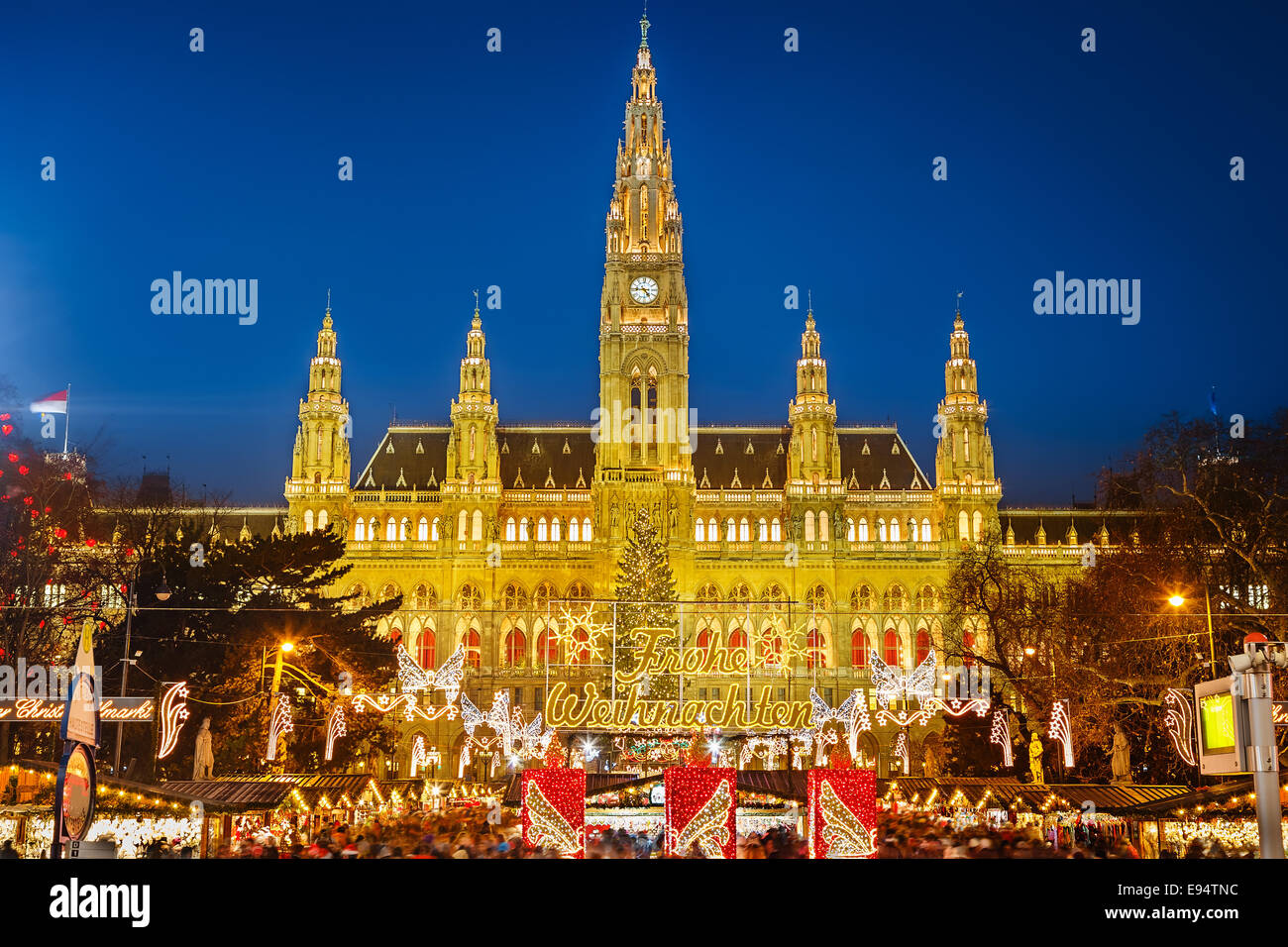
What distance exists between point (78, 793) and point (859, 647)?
64792 millimetres

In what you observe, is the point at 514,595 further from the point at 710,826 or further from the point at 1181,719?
the point at 710,826

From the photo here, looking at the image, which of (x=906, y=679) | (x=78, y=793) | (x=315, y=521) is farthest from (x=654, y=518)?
(x=78, y=793)

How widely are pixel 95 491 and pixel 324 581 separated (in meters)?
10.0

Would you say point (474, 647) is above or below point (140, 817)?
above

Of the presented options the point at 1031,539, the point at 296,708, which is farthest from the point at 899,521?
the point at 296,708

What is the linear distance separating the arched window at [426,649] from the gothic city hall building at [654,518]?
0.62ft

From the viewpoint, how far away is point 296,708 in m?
49.3

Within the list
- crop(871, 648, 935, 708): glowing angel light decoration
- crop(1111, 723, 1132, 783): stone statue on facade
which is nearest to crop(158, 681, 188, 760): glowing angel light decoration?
crop(871, 648, 935, 708): glowing angel light decoration

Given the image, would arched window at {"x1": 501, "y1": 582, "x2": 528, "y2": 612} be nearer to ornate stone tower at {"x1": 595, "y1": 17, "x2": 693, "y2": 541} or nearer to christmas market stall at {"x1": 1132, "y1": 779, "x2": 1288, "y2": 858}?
ornate stone tower at {"x1": 595, "y1": 17, "x2": 693, "y2": 541}

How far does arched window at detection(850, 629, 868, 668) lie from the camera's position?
259 ft

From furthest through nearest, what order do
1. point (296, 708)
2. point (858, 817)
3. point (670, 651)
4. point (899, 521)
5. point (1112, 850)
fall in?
point (899, 521), point (296, 708), point (670, 651), point (1112, 850), point (858, 817)

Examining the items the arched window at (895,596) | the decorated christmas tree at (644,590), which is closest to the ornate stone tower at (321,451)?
the decorated christmas tree at (644,590)

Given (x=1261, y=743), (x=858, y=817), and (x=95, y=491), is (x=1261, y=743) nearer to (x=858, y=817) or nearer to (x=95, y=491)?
(x=858, y=817)

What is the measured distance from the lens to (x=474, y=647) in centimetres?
7875
